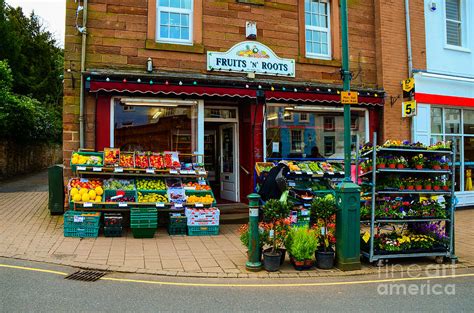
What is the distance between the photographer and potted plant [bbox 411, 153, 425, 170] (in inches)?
277

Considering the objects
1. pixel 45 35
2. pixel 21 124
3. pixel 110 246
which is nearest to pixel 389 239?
pixel 110 246

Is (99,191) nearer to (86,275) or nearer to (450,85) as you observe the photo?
(86,275)

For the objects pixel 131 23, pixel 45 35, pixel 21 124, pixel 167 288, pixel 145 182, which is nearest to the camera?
pixel 167 288

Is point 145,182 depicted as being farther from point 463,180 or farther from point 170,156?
point 463,180

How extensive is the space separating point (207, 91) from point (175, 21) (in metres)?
2.27

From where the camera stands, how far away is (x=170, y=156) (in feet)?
31.8

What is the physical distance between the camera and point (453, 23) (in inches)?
545

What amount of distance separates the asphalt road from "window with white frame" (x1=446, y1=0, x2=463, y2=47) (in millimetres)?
10536

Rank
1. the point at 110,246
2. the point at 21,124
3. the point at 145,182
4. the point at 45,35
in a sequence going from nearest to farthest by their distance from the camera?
the point at 110,246 → the point at 145,182 → the point at 21,124 → the point at 45,35

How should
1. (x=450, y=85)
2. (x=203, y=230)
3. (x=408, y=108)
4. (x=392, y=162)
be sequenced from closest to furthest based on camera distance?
(x=392, y=162), (x=203, y=230), (x=408, y=108), (x=450, y=85)

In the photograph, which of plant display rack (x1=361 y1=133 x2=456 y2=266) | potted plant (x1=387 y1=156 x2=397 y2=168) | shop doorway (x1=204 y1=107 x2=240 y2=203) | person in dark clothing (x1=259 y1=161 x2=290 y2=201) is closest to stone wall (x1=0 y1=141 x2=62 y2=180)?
shop doorway (x1=204 y1=107 x2=240 y2=203)

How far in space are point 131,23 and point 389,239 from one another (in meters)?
7.82

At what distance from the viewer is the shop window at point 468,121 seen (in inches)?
539

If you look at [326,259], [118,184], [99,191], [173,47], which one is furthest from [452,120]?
[99,191]
